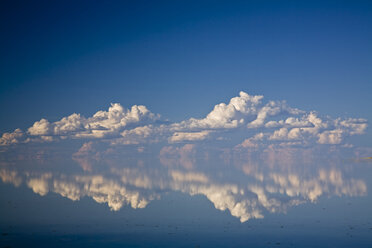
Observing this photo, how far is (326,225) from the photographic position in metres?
73.7

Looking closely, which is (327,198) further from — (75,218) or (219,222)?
(75,218)

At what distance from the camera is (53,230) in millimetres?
68812

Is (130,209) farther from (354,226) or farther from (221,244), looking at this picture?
(354,226)

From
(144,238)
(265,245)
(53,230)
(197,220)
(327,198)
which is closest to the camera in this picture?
(265,245)

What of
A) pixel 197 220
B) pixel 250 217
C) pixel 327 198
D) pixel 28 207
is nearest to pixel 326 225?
pixel 250 217

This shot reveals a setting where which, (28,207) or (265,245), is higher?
(28,207)

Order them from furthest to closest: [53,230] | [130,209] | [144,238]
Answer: [130,209] < [53,230] < [144,238]

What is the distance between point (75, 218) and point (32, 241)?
21.5 m

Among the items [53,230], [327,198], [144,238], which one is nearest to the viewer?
[144,238]

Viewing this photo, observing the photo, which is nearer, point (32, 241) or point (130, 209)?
point (32, 241)

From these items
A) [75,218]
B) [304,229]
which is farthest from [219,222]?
[75,218]

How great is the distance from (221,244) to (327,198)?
224 ft

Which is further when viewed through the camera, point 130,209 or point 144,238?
point 130,209

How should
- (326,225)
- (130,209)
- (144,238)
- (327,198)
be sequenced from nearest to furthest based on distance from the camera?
(144,238) < (326,225) < (130,209) < (327,198)
